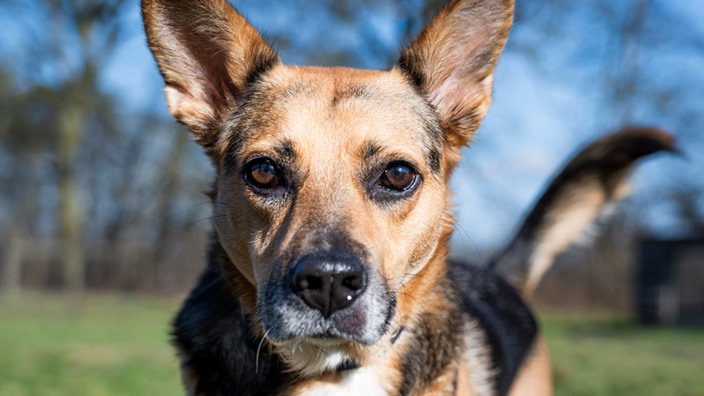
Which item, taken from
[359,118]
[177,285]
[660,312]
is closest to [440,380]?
[359,118]

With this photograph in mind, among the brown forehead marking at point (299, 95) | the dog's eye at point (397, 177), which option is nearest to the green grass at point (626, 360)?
the brown forehead marking at point (299, 95)

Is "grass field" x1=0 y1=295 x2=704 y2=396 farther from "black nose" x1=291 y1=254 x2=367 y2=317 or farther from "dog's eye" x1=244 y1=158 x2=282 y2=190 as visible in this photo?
"black nose" x1=291 y1=254 x2=367 y2=317

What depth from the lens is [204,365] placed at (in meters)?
3.22

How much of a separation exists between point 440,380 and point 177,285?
2997 centimetres

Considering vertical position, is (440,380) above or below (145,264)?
above

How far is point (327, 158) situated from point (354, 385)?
102 cm

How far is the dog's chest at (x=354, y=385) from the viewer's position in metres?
3.21

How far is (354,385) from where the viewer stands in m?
3.25

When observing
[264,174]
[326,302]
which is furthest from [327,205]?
[326,302]

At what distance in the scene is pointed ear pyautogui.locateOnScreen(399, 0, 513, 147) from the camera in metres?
3.51

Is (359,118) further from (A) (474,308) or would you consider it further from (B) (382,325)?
(A) (474,308)

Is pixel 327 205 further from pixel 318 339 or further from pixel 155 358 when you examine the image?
pixel 155 358

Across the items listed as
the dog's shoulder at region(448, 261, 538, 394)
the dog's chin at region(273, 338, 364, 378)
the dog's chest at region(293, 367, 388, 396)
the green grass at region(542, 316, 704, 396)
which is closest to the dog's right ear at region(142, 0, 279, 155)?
the dog's chin at region(273, 338, 364, 378)

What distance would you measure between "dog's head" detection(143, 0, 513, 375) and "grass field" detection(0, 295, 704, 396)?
1.90 metres
